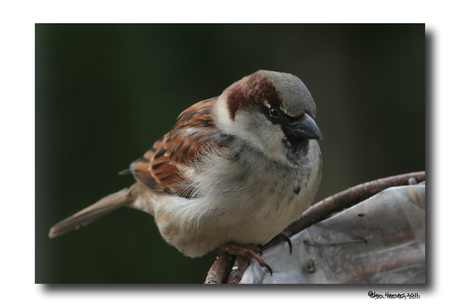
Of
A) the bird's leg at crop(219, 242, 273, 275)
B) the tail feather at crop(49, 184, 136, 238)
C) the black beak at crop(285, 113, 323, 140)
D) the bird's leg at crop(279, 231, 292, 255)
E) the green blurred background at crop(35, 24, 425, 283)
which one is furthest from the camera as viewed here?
the tail feather at crop(49, 184, 136, 238)

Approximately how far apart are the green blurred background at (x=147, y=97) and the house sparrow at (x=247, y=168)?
20.0 inches

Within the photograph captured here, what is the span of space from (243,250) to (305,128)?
0.56 m

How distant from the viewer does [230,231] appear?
198 cm

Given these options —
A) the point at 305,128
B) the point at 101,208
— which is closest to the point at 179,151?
the point at 305,128

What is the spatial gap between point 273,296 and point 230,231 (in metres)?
0.40

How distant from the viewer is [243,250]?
2.02 m

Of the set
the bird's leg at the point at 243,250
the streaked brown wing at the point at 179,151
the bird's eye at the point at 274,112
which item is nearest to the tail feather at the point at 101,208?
the streaked brown wing at the point at 179,151

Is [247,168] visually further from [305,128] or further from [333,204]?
[333,204]

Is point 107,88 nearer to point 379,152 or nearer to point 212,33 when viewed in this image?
point 212,33

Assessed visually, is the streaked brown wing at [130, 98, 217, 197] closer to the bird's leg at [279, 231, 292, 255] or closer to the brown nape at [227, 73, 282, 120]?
the brown nape at [227, 73, 282, 120]

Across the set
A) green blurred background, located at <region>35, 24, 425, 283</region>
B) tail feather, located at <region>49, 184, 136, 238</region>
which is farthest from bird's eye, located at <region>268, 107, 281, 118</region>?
tail feather, located at <region>49, 184, 136, 238</region>

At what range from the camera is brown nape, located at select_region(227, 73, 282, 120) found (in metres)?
1.88

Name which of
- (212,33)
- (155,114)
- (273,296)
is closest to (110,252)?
(155,114)
